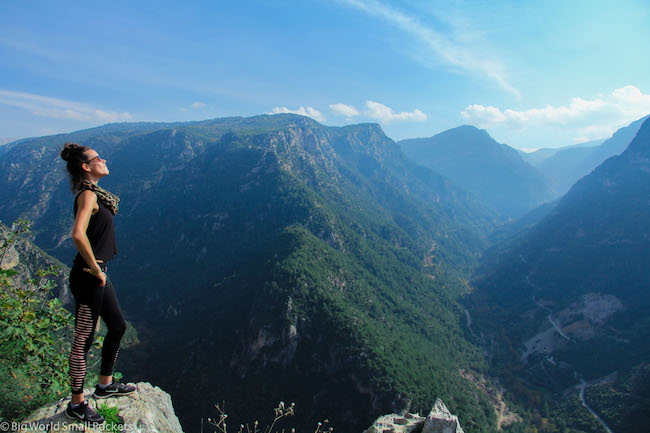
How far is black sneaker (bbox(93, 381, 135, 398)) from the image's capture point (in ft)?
23.1

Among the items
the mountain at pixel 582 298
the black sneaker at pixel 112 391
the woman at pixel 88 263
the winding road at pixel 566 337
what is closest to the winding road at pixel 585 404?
the winding road at pixel 566 337

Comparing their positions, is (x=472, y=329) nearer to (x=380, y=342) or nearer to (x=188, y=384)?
(x=380, y=342)

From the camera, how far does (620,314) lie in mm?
101188

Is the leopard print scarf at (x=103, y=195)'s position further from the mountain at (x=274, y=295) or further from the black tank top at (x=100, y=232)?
the mountain at (x=274, y=295)

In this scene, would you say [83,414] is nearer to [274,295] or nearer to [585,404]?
[274,295]

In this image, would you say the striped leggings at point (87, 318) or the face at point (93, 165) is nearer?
the striped leggings at point (87, 318)

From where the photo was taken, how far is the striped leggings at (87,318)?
615cm

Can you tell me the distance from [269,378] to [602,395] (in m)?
83.4

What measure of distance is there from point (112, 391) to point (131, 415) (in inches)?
29.3

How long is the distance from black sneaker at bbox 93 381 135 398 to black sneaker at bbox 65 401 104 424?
0.77 m

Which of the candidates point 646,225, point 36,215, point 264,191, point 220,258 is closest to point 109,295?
point 220,258

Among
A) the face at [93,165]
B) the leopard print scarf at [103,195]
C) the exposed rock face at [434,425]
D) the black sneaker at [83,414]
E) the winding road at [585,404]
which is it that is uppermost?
the face at [93,165]

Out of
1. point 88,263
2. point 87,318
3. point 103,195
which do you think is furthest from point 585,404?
point 103,195

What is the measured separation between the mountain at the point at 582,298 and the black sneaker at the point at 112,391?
3699 inches
